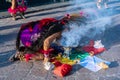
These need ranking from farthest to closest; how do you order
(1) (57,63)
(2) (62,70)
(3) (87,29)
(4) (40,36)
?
1. (3) (87,29)
2. (4) (40,36)
3. (1) (57,63)
4. (2) (62,70)

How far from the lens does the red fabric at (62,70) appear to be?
18.8 ft

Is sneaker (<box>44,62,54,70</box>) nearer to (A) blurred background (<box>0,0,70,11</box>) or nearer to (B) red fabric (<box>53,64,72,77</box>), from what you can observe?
(B) red fabric (<box>53,64,72,77</box>)

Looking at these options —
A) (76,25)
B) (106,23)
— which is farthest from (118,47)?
(106,23)

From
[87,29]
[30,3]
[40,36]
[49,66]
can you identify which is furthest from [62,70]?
[30,3]

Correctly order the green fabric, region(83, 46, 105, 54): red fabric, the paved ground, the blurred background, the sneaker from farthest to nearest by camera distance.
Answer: the blurred background, region(83, 46, 105, 54): red fabric, the green fabric, the sneaker, the paved ground

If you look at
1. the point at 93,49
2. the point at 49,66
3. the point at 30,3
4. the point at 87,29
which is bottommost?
the point at 49,66

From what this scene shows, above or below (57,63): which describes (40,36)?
above

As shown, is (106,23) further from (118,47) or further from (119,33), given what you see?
(118,47)

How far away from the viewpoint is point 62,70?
5758 millimetres

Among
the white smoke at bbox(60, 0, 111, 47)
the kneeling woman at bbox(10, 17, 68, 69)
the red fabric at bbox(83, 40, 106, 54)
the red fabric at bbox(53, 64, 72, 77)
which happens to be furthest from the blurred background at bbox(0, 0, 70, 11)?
the red fabric at bbox(53, 64, 72, 77)

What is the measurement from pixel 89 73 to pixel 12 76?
6.01 ft

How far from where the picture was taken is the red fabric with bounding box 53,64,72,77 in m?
5.73

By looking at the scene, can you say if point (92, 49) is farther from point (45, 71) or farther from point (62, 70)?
point (45, 71)

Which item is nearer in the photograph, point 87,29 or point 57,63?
point 57,63
